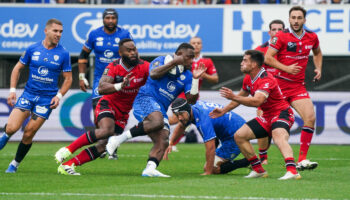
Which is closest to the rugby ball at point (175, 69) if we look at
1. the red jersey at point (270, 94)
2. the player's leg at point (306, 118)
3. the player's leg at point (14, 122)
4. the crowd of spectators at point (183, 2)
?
the red jersey at point (270, 94)

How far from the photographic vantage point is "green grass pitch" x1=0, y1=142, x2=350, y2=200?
801cm

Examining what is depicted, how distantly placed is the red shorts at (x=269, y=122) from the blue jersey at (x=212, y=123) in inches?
29.9

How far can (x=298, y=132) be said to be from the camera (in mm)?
18906

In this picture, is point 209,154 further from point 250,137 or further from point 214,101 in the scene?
point 214,101

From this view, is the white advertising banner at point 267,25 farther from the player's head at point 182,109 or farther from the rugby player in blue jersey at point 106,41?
the player's head at point 182,109

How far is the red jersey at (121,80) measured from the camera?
430 inches

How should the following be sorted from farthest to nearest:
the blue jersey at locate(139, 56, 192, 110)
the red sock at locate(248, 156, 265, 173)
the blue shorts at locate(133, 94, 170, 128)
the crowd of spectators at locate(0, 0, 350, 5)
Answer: the crowd of spectators at locate(0, 0, 350, 5), the blue jersey at locate(139, 56, 192, 110), the blue shorts at locate(133, 94, 170, 128), the red sock at locate(248, 156, 265, 173)

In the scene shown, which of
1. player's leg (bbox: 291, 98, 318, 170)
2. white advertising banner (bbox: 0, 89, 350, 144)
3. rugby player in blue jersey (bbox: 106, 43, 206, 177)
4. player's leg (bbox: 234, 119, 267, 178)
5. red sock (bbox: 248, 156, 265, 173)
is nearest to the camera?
player's leg (bbox: 234, 119, 267, 178)

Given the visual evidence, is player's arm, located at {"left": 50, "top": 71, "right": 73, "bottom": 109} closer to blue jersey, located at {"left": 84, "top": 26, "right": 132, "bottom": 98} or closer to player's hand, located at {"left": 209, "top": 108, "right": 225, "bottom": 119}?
blue jersey, located at {"left": 84, "top": 26, "right": 132, "bottom": 98}

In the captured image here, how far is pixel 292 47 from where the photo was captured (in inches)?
458

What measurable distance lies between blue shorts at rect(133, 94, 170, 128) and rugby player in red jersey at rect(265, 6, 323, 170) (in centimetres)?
192

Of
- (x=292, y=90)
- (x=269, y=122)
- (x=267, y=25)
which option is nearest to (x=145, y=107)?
(x=269, y=122)

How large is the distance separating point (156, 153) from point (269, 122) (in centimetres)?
165

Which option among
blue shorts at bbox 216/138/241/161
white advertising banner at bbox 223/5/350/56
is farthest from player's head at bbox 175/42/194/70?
white advertising banner at bbox 223/5/350/56
